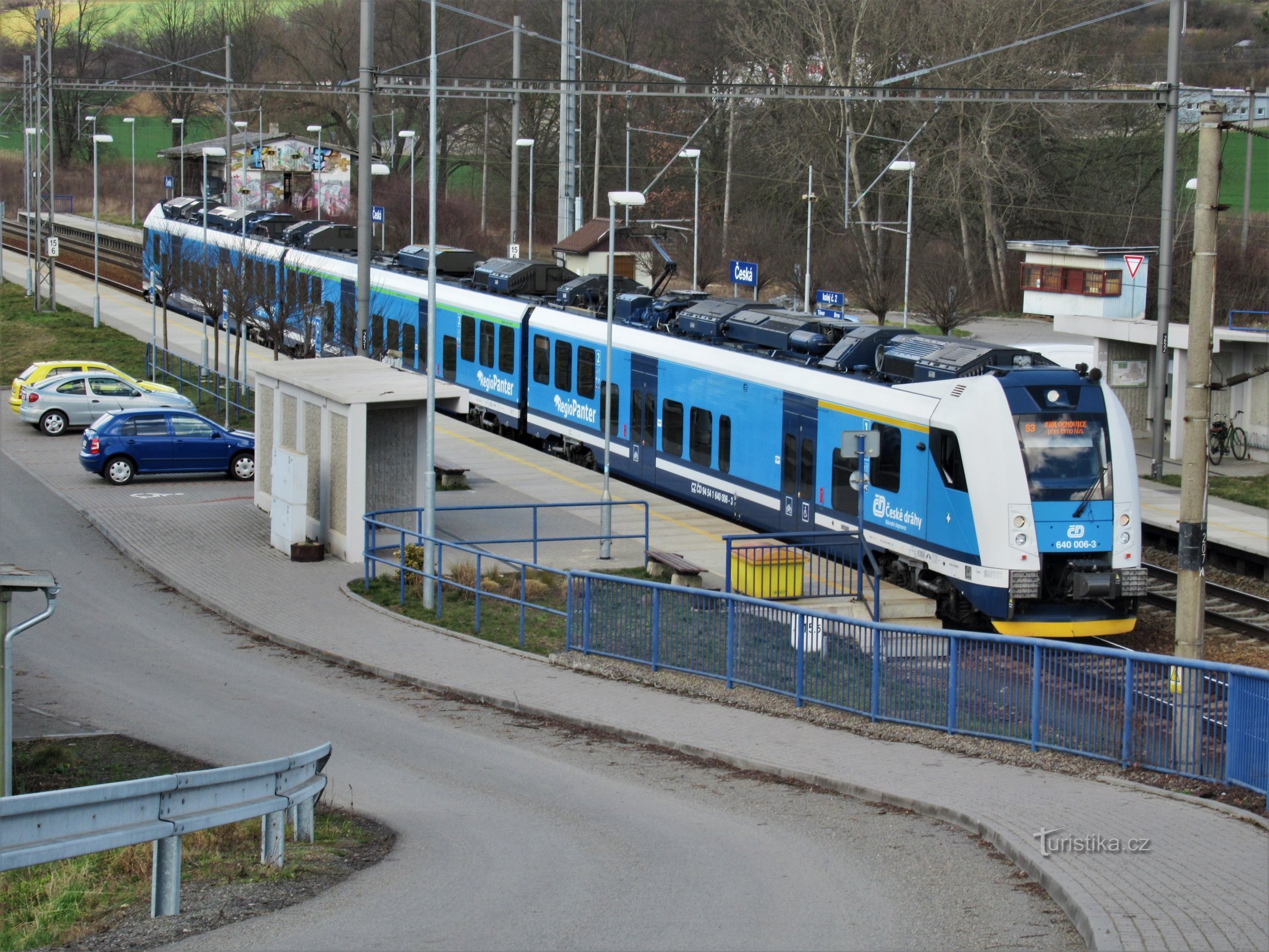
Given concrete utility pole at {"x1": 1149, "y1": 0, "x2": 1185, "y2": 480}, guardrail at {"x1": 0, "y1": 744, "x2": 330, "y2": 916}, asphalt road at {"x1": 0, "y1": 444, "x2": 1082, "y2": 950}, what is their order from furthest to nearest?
concrete utility pole at {"x1": 1149, "y1": 0, "x2": 1185, "y2": 480} < asphalt road at {"x1": 0, "y1": 444, "x2": 1082, "y2": 950} < guardrail at {"x1": 0, "y1": 744, "x2": 330, "y2": 916}

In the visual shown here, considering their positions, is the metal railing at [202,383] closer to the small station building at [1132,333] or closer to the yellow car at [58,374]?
the yellow car at [58,374]

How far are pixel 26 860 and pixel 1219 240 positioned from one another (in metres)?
43.7

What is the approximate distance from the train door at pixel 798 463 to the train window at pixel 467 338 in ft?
40.3

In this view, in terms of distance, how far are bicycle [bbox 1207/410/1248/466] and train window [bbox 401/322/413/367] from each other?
17.7 m

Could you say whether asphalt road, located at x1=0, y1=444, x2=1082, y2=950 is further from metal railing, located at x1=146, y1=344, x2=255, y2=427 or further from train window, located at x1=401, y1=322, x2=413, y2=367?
train window, located at x1=401, y1=322, x2=413, y2=367

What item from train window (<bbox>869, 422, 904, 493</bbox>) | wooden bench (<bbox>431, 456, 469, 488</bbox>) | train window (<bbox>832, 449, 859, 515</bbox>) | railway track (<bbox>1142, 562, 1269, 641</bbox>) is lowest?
railway track (<bbox>1142, 562, 1269, 641</bbox>)

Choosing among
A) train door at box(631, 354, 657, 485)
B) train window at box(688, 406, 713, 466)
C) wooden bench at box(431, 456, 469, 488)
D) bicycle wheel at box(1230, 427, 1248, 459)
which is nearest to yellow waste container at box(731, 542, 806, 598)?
train window at box(688, 406, 713, 466)

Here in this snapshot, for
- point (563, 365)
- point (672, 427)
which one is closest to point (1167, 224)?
point (672, 427)

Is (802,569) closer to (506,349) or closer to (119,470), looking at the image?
(506,349)

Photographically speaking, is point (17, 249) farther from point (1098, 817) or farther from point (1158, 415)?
point (1098, 817)

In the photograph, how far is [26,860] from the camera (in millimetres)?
8031

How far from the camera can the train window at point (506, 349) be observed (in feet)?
Result: 105

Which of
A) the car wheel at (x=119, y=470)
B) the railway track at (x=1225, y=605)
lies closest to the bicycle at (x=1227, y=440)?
the railway track at (x=1225, y=605)

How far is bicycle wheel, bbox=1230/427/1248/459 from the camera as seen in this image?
114ft
